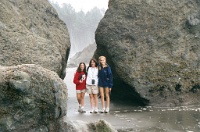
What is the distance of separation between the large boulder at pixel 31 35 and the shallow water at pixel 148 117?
1767mm

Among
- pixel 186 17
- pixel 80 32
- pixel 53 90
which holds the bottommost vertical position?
pixel 53 90

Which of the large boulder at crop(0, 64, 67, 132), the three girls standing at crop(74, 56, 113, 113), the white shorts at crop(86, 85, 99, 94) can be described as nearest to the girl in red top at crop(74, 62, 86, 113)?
the three girls standing at crop(74, 56, 113, 113)

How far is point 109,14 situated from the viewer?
1225cm

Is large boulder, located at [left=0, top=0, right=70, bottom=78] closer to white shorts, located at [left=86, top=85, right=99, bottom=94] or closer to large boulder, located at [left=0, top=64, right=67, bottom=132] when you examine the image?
white shorts, located at [left=86, top=85, right=99, bottom=94]

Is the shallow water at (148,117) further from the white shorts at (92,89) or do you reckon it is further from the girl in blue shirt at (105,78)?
the white shorts at (92,89)

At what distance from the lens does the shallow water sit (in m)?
7.80

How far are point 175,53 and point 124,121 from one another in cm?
404

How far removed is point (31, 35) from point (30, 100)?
5.72 m

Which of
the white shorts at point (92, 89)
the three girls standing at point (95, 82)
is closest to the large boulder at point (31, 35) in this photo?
the three girls standing at point (95, 82)

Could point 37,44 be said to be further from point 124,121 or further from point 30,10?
point 124,121

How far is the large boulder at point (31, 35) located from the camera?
30.0 ft

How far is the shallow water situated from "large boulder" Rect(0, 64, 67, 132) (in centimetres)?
232

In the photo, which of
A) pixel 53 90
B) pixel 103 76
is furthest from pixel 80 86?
pixel 53 90

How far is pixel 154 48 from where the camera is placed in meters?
11.7
